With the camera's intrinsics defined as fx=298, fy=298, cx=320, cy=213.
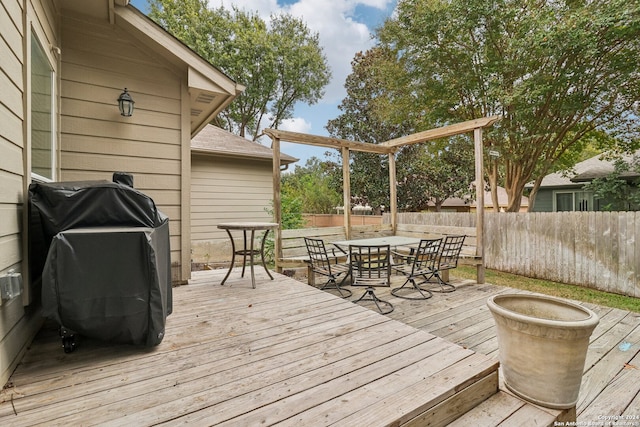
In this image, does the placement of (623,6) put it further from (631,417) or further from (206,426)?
(206,426)

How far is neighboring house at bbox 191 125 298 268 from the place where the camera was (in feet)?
25.9

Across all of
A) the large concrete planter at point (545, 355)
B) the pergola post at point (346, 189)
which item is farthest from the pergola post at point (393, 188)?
the large concrete planter at point (545, 355)

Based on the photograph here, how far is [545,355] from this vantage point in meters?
1.67

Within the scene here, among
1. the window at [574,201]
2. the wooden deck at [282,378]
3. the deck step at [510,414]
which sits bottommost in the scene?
the deck step at [510,414]

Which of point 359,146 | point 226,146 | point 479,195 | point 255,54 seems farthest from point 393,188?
point 255,54

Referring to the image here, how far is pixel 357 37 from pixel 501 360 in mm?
15080

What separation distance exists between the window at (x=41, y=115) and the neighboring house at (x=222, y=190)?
4893 millimetres

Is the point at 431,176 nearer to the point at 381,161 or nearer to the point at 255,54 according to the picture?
the point at 381,161

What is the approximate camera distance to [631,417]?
195cm

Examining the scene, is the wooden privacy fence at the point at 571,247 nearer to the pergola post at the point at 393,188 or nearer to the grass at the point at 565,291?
the grass at the point at 565,291

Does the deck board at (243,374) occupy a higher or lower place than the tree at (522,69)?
lower

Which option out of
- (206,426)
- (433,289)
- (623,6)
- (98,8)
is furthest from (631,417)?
(623,6)

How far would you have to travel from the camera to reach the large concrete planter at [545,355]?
161 centimetres

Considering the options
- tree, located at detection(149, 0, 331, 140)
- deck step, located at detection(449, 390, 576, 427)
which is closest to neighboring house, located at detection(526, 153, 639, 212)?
deck step, located at detection(449, 390, 576, 427)
